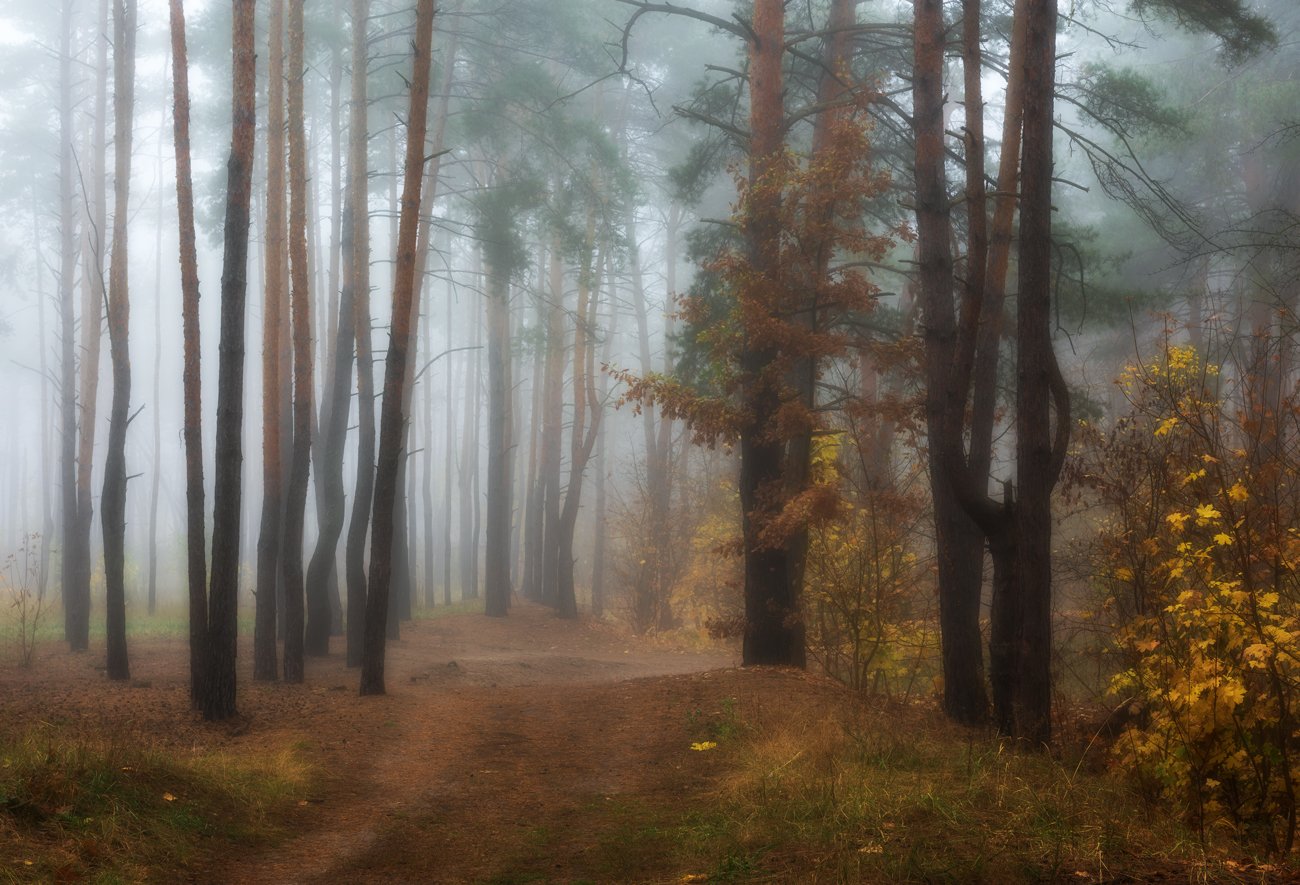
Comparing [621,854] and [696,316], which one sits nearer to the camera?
[621,854]

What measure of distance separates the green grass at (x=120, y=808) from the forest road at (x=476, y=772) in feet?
1.08

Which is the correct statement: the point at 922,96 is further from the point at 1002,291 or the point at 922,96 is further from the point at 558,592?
the point at 558,592

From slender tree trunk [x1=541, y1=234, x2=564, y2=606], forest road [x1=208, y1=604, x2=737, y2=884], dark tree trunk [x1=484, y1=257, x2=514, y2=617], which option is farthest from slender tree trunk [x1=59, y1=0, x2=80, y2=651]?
slender tree trunk [x1=541, y1=234, x2=564, y2=606]

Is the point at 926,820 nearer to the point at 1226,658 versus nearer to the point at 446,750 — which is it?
the point at 1226,658

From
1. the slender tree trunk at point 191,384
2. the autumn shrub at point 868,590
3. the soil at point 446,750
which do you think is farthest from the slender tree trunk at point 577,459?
the slender tree trunk at point 191,384

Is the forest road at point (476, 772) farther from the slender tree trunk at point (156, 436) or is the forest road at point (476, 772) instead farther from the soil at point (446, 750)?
the slender tree trunk at point (156, 436)

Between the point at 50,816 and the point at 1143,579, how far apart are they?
8.59 meters

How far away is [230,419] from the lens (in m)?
11.0

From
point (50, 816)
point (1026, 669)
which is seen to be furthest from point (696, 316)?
point (50, 816)

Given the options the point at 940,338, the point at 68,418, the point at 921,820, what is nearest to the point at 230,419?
the point at 940,338

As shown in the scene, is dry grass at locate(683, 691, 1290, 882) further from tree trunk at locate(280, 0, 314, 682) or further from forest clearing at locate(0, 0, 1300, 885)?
tree trunk at locate(280, 0, 314, 682)

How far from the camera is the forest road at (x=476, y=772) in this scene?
663cm

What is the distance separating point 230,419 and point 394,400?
8.36 ft

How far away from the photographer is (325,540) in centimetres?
1728
